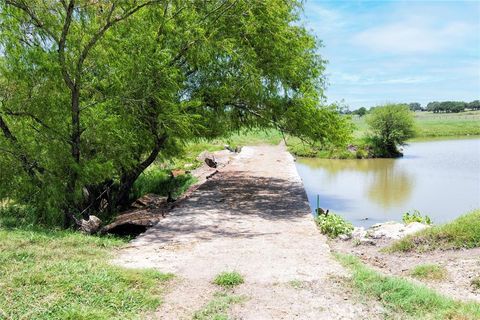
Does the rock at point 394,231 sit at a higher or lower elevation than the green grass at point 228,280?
lower

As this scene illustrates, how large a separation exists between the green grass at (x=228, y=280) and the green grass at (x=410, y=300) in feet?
4.72

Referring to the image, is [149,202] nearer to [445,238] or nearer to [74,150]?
[74,150]

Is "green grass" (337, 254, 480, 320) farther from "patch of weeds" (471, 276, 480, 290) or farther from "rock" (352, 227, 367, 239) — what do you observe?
"rock" (352, 227, 367, 239)

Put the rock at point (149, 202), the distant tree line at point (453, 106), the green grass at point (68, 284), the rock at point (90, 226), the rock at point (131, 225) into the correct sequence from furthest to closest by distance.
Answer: the distant tree line at point (453, 106) → the rock at point (149, 202) → the rock at point (131, 225) → the rock at point (90, 226) → the green grass at point (68, 284)

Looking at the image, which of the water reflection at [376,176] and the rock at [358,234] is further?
the water reflection at [376,176]

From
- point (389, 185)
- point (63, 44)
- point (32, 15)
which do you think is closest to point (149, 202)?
point (63, 44)

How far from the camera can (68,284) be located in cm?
534

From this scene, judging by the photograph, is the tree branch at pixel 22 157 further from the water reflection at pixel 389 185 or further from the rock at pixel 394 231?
the water reflection at pixel 389 185

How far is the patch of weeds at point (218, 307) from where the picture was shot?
500 centimetres

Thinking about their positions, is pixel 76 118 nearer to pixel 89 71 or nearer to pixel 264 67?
pixel 89 71

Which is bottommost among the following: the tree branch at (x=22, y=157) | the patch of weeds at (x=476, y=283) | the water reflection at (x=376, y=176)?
the water reflection at (x=376, y=176)

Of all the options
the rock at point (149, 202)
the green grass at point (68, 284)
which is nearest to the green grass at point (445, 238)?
the green grass at point (68, 284)

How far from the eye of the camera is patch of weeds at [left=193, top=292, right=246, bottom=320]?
5.00 m

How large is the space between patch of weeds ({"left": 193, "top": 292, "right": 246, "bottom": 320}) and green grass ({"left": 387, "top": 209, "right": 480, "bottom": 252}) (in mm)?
4022
